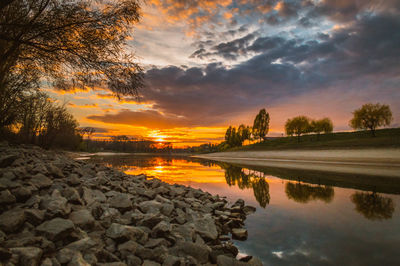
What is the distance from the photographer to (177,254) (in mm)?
3693

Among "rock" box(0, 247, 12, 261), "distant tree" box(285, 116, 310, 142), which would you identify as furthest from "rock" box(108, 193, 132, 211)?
"distant tree" box(285, 116, 310, 142)

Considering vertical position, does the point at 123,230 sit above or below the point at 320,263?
above

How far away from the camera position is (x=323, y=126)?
6612 centimetres

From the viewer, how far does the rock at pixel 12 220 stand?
10.3ft

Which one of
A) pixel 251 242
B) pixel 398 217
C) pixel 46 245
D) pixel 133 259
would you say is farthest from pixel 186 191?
pixel 398 217

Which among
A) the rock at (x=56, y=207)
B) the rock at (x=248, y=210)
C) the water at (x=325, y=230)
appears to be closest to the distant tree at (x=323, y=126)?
the water at (x=325, y=230)

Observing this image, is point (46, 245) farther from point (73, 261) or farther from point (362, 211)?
point (362, 211)

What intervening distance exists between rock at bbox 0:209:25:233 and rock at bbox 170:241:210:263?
243 centimetres

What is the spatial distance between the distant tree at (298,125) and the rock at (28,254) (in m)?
72.4

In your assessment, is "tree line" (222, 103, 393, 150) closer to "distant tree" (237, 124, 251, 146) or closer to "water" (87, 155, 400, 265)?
"distant tree" (237, 124, 251, 146)

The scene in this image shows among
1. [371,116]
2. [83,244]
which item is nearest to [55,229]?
[83,244]

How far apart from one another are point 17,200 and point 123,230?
2184 mm

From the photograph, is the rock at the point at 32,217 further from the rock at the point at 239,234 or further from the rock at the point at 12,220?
the rock at the point at 239,234

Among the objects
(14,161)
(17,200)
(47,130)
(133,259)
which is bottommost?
(133,259)
